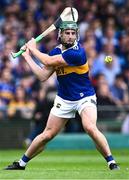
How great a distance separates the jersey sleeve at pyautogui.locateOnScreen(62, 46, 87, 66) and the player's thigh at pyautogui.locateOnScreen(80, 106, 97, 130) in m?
0.71

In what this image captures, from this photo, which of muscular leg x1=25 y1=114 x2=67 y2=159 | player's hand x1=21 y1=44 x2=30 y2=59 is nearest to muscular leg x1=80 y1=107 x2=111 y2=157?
muscular leg x1=25 y1=114 x2=67 y2=159

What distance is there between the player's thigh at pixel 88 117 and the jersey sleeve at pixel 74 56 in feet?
2.32

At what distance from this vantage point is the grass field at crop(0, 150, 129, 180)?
11.7 meters

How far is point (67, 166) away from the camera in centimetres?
1495

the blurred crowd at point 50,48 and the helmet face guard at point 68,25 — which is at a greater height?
the helmet face guard at point 68,25

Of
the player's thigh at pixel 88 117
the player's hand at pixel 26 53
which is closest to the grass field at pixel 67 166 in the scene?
the player's thigh at pixel 88 117

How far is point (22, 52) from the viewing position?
42.9 feet

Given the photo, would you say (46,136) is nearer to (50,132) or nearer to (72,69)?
(50,132)

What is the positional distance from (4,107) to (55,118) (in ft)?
28.5

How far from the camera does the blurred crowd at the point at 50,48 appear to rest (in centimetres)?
2177

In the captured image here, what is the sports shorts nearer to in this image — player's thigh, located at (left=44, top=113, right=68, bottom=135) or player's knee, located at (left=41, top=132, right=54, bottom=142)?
player's thigh, located at (left=44, top=113, right=68, bottom=135)

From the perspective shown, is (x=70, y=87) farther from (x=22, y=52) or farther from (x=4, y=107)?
(x=4, y=107)

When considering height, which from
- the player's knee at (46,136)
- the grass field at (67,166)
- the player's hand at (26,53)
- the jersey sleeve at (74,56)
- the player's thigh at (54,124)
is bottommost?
the grass field at (67,166)

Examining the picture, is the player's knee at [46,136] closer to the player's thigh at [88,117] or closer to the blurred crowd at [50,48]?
the player's thigh at [88,117]
